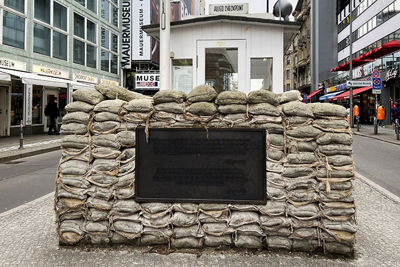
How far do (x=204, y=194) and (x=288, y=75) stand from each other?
84674mm

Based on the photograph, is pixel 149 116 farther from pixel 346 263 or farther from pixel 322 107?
pixel 346 263

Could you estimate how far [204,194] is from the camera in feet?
11.0

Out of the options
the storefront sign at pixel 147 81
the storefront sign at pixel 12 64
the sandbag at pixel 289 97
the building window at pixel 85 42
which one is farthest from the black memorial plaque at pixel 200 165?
the building window at pixel 85 42

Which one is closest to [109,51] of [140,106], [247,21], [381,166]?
[247,21]

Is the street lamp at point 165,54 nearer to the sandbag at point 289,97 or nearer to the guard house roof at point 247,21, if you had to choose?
the guard house roof at point 247,21

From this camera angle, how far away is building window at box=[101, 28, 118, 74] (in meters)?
29.7

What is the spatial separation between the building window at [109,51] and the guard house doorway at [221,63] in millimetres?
25363

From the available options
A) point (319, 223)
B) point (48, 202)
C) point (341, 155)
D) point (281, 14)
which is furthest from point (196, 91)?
point (281, 14)

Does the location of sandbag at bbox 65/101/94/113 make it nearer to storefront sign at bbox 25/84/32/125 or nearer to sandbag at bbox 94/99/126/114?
sandbag at bbox 94/99/126/114

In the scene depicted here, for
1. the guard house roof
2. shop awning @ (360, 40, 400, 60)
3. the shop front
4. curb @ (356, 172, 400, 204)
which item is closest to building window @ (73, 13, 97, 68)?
the shop front

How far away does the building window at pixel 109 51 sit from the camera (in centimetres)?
2968

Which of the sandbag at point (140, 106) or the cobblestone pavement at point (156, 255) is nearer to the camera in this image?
the cobblestone pavement at point (156, 255)

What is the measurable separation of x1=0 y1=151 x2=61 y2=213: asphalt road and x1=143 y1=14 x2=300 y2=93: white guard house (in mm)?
3930

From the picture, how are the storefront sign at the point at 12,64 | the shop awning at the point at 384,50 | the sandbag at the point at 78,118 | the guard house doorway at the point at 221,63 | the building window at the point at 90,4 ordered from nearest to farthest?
the sandbag at the point at 78,118
the guard house doorway at the point at 221,63
the storefront sign at the point at 12,64
the shop awning at the point at 384,50
the building window at the point at 90,4
